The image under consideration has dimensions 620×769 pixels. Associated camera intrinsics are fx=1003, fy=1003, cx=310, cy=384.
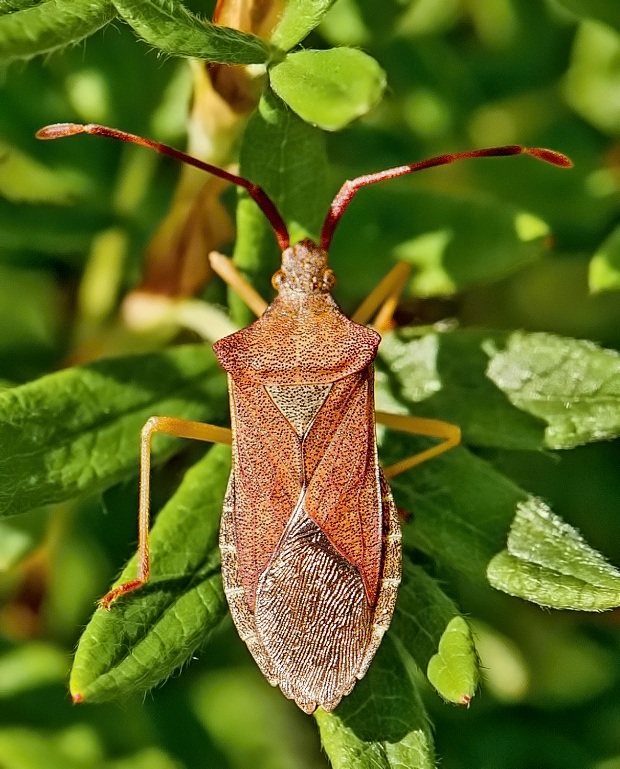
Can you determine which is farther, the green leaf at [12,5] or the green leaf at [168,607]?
the green leaf at [168,607]

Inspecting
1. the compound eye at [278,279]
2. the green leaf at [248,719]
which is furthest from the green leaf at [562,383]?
the green leaf at [248,719]

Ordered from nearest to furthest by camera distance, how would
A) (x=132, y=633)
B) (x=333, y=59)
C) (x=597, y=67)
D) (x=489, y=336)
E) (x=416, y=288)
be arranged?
1. (x=333, y=59)
2. (x=132, y=633)
3. (x=489, y=336)
4. (x=416, y=288)
5. (x=597, y=67)

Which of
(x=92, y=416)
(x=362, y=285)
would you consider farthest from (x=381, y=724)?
(x=362, y=285)

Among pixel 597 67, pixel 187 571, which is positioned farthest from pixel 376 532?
pixel 597 67

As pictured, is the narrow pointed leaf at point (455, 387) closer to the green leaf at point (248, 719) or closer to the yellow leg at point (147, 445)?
the yellow leg at point (147, 445)

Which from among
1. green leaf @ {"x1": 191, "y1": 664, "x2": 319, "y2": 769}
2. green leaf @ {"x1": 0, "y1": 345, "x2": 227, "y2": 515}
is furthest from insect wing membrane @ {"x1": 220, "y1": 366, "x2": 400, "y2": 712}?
green leaf @ {"x1": 191, "y1": 664, "x2": 319, "y2": 769}

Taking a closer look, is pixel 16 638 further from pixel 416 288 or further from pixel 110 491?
pixel 416 288

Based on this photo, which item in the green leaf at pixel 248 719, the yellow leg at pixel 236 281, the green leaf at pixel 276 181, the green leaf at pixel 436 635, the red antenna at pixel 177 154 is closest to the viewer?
the green leaf at pixel 436 635

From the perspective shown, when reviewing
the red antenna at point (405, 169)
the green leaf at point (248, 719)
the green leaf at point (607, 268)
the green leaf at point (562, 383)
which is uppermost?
the red antenna at point (405, 169)
